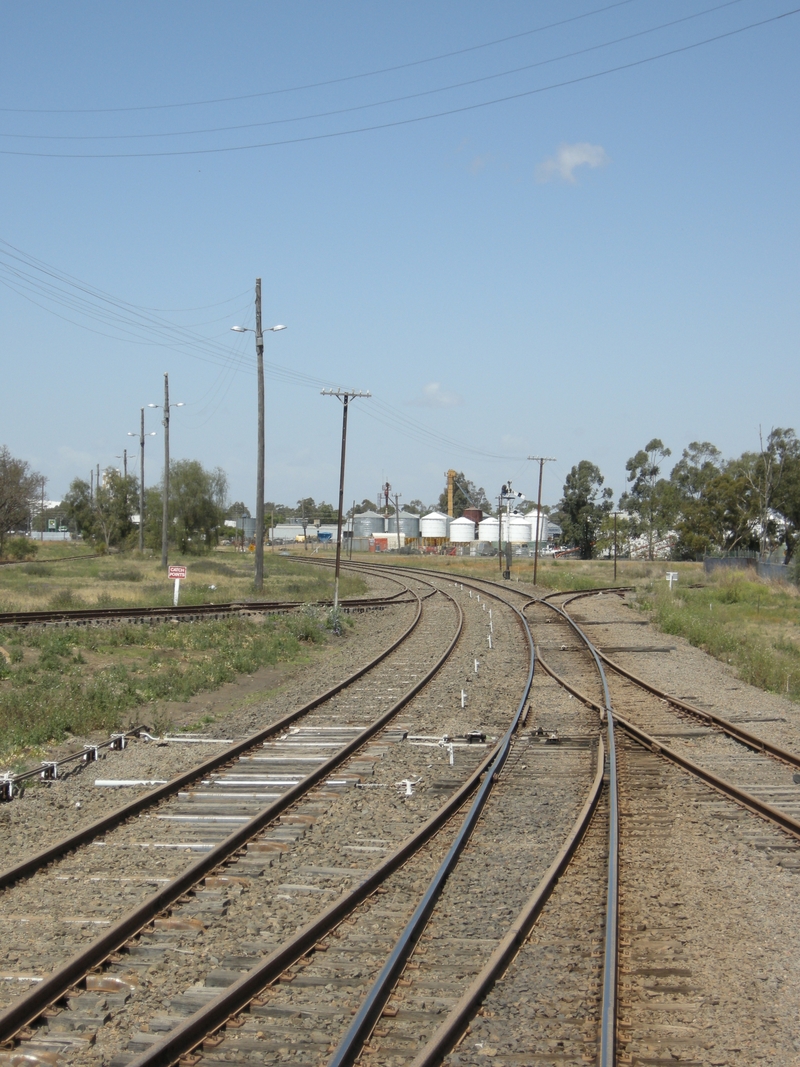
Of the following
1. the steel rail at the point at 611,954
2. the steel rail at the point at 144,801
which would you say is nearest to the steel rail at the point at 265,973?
the steel rail at the point at 611,954

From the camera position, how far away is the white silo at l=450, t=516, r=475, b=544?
139 meters

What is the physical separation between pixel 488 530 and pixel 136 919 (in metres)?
134

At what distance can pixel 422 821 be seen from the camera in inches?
356

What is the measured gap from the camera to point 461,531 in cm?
13862

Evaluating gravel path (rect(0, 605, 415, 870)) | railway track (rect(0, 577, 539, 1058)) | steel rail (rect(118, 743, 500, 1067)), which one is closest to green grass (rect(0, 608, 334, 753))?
gravel path (rect(0, 605, 415, 870))

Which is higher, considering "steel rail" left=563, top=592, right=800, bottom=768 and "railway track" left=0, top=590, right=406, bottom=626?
"railway track" left=0, top=590, right=406, bottom=626

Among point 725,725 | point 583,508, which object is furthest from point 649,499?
point 725,725

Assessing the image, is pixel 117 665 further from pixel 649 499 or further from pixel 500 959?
pixel 649 499

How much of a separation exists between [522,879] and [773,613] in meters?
36.5

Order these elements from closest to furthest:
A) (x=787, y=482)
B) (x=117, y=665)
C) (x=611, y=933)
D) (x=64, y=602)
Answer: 1. (x=611, y=933)
2. (x=117, y=665)
3. (x=64, y=602)
4. (x=787, y=482)

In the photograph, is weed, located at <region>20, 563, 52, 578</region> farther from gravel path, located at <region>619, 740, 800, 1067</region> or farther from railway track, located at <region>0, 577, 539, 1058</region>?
gravel path, located at <region>619, 740, 800, 1067</region>

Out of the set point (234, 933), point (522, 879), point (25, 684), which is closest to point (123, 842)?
point (234, 933)

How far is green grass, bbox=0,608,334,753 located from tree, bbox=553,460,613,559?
10226 centimetres

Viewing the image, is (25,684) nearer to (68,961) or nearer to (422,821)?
(422,821)
